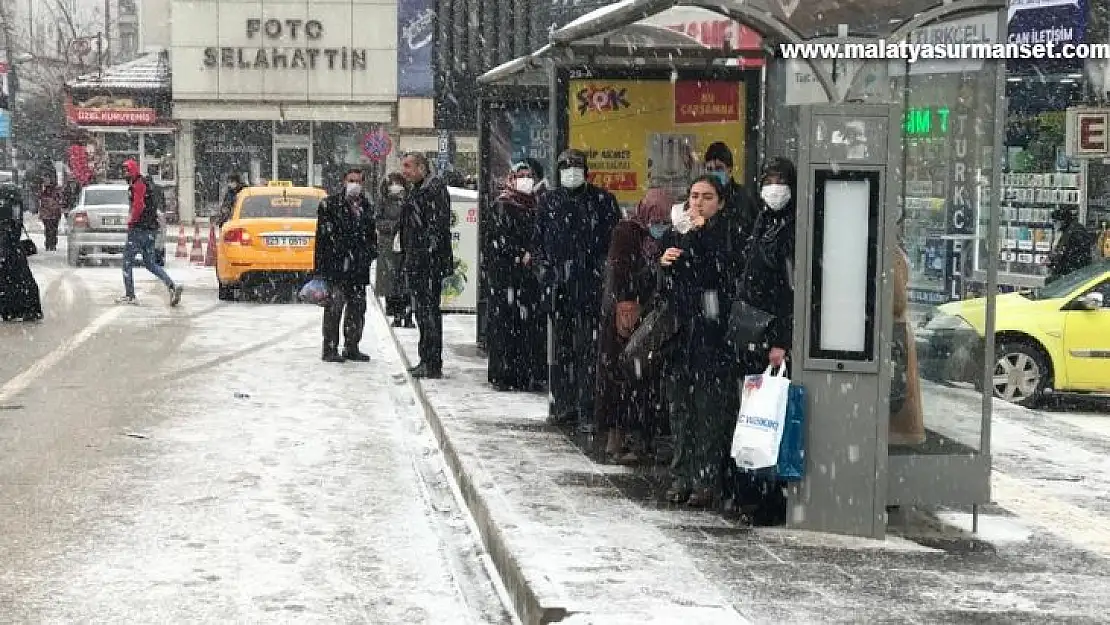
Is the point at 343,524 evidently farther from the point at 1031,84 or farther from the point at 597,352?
the point at 1031,84

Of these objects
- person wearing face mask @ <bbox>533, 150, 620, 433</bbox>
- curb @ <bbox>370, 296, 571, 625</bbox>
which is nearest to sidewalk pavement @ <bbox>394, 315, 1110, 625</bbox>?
curb @ <bbox>370, 296, 571, 625</bbox>

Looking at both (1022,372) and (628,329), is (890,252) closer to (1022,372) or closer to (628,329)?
(628,329)

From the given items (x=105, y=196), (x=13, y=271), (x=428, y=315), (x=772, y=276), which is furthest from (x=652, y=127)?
(x=105, y=196)

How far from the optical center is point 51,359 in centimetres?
1488

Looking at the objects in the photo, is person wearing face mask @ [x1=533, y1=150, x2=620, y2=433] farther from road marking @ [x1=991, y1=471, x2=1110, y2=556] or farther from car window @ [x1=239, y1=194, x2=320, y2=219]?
car window @ [x1=239, y1=194, x2=320, y2=219]

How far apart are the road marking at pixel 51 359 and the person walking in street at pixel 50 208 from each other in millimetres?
15254

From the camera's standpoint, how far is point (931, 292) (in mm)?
7516

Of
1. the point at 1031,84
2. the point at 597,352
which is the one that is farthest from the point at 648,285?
the point at 1031,84

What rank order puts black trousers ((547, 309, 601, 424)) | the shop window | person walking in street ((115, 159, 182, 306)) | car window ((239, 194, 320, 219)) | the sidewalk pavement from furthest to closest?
1. the shop window
2. car window ((239, 194, 320, 219))
3. person walking in street ((115, 159, 182, 306))
4. black trousers ((547, 309, 601, 424))
5. the sidewalk pavement

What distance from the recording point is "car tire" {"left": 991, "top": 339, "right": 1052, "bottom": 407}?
45.0 ft

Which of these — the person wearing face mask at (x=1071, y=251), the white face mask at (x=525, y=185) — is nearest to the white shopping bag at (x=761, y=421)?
the white face mask at (x=525, y=185)

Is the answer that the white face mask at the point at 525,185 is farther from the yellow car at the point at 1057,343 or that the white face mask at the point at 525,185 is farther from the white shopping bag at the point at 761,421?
the white shopping bag at the point at 761,421

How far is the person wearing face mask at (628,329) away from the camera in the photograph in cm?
888

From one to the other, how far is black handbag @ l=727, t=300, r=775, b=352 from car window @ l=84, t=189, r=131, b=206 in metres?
23.1
